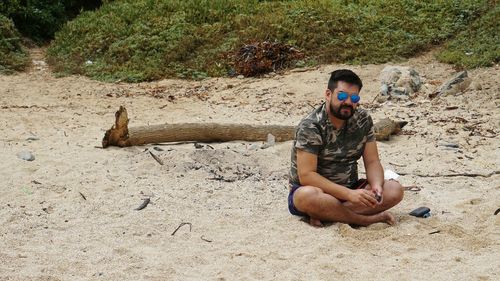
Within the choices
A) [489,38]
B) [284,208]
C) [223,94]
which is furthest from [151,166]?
[489,38]

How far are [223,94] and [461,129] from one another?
4.26 metres

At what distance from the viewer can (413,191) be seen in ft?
20.0

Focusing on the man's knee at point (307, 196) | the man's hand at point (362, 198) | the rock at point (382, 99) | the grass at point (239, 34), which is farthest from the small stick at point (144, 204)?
the grass at point (239, 34)

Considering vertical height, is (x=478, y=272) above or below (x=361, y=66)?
above

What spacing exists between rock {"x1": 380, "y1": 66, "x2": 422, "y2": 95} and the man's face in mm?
5210

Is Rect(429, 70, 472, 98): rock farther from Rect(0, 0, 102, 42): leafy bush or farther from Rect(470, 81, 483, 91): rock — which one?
Rect(0, 0, 102, 42): leafy bush

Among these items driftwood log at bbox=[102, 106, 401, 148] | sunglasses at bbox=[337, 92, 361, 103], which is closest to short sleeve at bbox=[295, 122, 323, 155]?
sunglasses at bbox=[337, 92, 361, 103]

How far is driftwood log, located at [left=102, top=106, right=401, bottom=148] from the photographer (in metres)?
7.70

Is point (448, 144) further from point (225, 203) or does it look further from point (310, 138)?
point (310, 138)

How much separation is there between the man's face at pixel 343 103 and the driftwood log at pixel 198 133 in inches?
117

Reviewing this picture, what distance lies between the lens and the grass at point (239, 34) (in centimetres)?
1248

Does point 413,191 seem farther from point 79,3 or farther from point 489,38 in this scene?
point 79,3

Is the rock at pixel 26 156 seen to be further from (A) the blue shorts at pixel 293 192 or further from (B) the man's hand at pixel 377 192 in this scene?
(B) the man's hand at pixel 377 192

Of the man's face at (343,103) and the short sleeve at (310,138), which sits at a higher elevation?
the man's face at (343,103)
